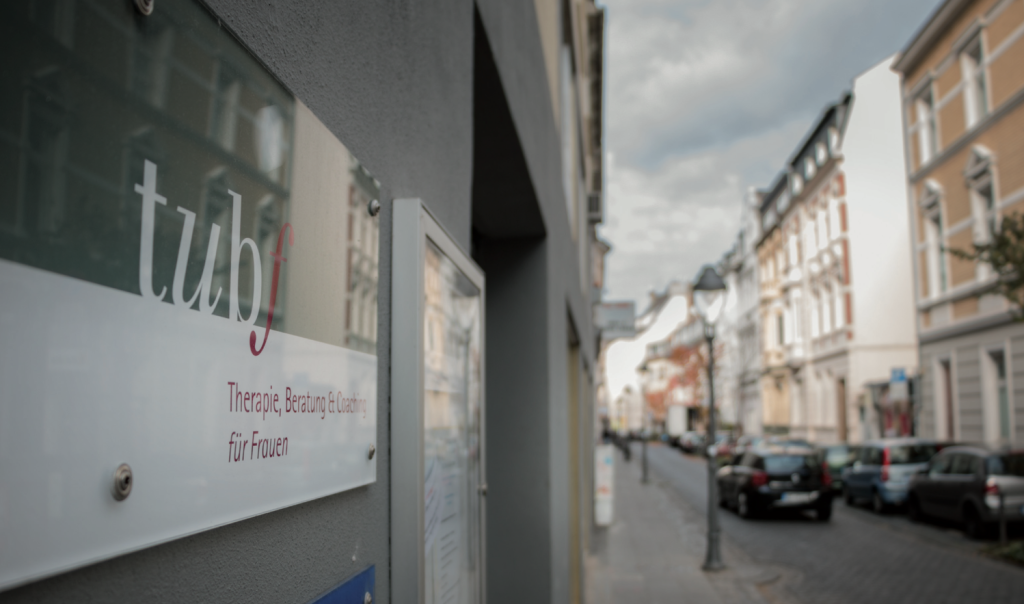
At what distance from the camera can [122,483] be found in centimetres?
82

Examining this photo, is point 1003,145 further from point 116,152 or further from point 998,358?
point 116,152

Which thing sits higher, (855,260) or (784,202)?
(784,202)

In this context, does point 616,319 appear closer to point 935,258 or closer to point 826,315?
point 935,258

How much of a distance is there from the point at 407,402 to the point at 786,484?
755 inches

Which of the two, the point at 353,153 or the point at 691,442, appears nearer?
the point at 353,153

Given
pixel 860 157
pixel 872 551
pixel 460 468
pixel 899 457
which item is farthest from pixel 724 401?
pixel 460 468

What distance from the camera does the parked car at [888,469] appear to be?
64.5 ft

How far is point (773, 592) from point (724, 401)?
60.3 metres

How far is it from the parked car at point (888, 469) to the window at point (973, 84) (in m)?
10.0

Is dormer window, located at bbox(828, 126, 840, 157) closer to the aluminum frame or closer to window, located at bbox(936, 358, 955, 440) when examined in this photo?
window, located at bbox(936, 358, 955, 440)

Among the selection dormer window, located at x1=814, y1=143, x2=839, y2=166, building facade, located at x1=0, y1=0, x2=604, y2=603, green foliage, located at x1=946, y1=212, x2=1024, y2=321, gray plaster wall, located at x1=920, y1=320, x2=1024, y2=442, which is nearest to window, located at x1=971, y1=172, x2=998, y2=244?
gray plaster wall, located at x1=920, y1=320, x2=1024, y2=442

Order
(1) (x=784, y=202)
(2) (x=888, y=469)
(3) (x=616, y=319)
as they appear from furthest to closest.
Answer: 1. (1) (x=784, y=202)
2. (2) (x=888, y=469)
3. (3) (x=616, y=319)

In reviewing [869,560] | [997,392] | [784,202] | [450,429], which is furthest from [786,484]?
[784,202]

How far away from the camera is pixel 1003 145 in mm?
22359
